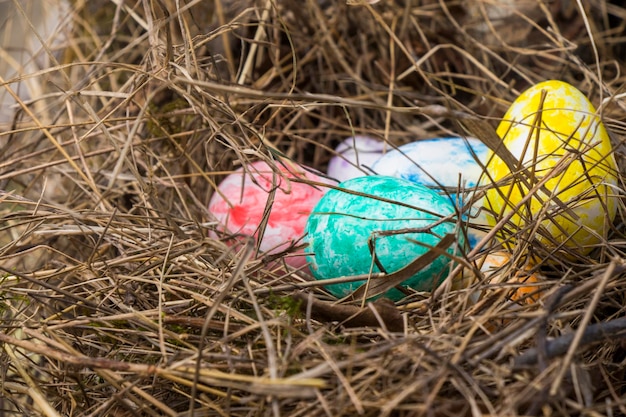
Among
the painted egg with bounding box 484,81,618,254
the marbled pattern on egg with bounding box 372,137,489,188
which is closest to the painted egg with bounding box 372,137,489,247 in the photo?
the marbled pattern on egg with bounding box 372,137,489,188

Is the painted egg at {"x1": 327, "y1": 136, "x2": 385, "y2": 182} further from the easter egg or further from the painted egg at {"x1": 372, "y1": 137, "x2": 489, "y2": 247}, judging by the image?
the easter egg

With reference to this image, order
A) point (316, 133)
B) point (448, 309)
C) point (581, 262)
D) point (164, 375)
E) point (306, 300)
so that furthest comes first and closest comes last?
point (316, 133), point (581, 262), point (448, 309), point (306, 300), point (164, 375)

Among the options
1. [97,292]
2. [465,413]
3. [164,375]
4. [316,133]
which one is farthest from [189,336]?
[316,133]

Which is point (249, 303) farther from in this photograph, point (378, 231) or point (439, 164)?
point (439, 164)

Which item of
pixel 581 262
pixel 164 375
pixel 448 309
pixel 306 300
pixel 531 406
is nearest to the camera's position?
pixel 531 406

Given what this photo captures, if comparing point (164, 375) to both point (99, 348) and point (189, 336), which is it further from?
point (99, 348)

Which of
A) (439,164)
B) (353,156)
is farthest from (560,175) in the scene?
(353,156)
